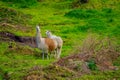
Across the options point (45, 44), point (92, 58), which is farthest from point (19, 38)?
point (92, 58)

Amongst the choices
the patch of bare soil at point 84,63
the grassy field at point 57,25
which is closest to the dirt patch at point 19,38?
the grassy field at point 57,25

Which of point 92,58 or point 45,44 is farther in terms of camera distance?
point 45,44

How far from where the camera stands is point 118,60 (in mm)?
20016

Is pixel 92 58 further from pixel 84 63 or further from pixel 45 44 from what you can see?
pixel 45 44

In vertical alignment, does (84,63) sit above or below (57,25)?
above

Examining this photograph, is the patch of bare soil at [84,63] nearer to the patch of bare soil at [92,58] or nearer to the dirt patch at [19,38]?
the patch of bare soil at [92,58]

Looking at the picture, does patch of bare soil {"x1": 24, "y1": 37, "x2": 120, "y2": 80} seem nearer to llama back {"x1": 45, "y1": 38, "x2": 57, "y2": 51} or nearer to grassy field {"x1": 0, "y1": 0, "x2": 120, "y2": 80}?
grassy field {"x1": 0, "y1": 0, "x2": 120, "y2": 80}

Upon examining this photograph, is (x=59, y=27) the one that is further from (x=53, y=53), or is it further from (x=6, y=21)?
(x=53, y=53)

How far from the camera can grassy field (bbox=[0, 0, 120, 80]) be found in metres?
18.9

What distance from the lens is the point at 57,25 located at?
2934 cm

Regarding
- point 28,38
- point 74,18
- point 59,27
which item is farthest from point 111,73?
point 74,18

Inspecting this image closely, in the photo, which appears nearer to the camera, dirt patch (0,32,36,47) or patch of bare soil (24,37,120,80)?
patch of bare soil (24,37,120,80)

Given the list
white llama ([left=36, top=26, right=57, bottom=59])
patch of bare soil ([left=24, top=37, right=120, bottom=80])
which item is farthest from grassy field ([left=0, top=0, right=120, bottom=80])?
white llama ([left=36, top=26, right=57, bottom=59])

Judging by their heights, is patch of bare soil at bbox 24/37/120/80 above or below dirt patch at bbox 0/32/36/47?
above
